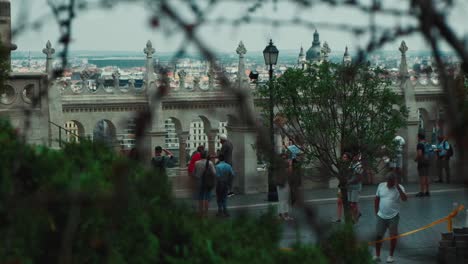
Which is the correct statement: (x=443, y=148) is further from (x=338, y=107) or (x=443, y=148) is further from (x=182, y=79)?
(x=182, y=79)

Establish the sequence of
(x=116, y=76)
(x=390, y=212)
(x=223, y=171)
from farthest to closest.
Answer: (x=116, y=76)
(x=223, y=171)
(x=390, y=212)

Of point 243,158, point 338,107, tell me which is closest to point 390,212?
point 338,107

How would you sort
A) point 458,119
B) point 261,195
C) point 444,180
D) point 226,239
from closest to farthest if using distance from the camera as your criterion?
point 458,119
point 226,239
point 261,195
point 444,180

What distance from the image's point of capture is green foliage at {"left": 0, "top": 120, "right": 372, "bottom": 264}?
180 inches

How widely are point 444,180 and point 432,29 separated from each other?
1010 inches

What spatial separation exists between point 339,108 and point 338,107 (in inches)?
11.8

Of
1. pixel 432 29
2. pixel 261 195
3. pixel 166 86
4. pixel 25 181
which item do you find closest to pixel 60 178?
pixel 25 181

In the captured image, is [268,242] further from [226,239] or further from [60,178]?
[60,178]

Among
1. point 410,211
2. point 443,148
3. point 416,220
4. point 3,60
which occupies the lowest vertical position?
point 416,220

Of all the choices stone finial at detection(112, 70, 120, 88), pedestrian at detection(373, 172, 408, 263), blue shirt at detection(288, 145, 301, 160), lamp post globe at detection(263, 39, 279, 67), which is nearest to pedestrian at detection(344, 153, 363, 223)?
blue shirt at detection(288, 145, 301, 160)

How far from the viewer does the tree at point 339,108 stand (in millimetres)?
20875

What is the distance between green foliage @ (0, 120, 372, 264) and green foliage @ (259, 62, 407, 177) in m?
14.4

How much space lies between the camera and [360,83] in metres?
22.5

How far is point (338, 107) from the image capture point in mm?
22609
